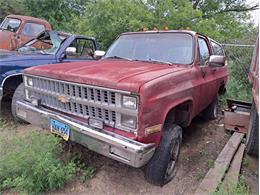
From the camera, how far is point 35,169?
340 centimetres

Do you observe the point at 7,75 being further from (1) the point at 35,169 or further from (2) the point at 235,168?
(2) the point at 235,168

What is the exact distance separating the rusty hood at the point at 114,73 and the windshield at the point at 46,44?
2.20 metres

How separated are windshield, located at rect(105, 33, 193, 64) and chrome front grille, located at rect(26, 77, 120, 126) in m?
1.35

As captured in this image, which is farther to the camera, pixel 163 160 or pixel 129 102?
pixel 163 160

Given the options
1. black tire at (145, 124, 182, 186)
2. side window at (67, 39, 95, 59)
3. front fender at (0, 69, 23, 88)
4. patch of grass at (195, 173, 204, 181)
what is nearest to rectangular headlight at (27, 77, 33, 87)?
front fender at (0, 69, 23, 88)

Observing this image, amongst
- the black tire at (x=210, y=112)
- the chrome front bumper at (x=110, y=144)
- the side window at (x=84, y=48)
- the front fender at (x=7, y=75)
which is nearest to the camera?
the chrome front bumper at (x=110, y=144)

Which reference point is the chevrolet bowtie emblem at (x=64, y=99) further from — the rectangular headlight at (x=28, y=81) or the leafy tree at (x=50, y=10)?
the leafy tree at (x=50, y=10)

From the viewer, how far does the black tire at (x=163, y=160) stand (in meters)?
3.51

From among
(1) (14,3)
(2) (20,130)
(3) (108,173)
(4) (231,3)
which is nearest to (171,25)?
(2) (20,130)

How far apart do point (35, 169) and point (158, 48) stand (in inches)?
98.5

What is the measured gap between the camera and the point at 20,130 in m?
5.35

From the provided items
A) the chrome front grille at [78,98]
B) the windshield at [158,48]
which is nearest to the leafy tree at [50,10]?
the windshield at [158,48]

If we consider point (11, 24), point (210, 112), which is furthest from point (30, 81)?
point (11, 24)

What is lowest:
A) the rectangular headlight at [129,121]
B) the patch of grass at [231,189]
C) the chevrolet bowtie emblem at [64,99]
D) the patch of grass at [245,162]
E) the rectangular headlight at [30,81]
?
the patch of grass at [245,162]
